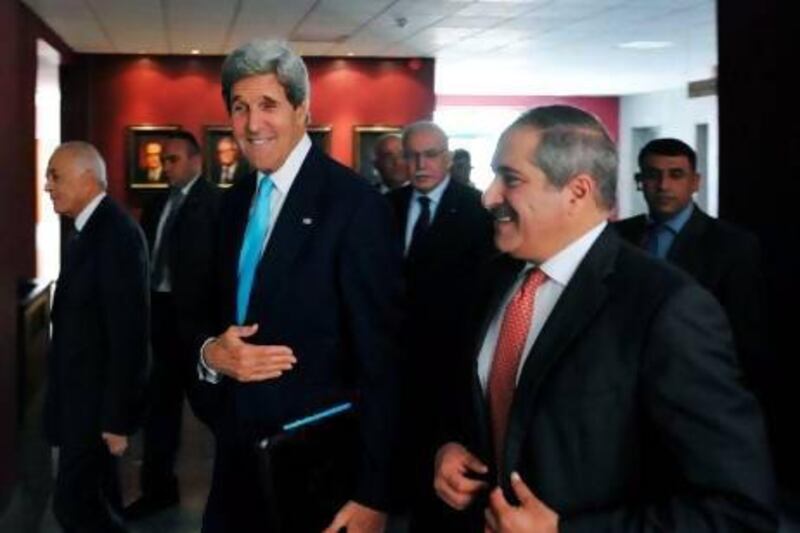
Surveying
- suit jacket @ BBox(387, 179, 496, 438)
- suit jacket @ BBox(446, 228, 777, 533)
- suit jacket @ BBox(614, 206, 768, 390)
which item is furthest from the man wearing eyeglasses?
suit jacket @ BBox(446, 228, 777, 533)

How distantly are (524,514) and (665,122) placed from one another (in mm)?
18378

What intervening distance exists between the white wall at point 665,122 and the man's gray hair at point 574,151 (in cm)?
1461

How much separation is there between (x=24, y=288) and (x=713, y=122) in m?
12.6

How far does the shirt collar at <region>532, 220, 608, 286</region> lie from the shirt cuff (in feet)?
2.80

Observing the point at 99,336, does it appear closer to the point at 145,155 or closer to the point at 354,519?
the point at 354,519

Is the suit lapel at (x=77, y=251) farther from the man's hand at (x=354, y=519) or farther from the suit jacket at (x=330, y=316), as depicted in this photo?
the man's hand at (x=354, y=519)

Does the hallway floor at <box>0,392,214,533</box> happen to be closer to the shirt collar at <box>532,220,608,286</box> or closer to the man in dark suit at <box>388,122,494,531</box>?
the man in dark suit at <box>388,122,494,531</box>

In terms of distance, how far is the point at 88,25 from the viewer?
9820 millimetres

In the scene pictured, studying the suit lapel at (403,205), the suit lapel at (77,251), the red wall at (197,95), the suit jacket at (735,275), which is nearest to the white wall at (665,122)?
the red wall at (197,95)

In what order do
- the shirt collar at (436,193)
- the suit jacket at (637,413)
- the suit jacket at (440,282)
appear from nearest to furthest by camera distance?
the suit jacket at (637,413) → the suit jacket at (440,282) → the shirt collar at (436,193)

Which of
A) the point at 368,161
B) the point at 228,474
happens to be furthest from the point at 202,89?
the point at 228,474

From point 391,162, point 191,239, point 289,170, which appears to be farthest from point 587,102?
point 289,170

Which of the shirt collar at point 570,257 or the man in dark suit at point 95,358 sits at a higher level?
the shirt collar at point 570,257

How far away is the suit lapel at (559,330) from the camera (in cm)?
156
